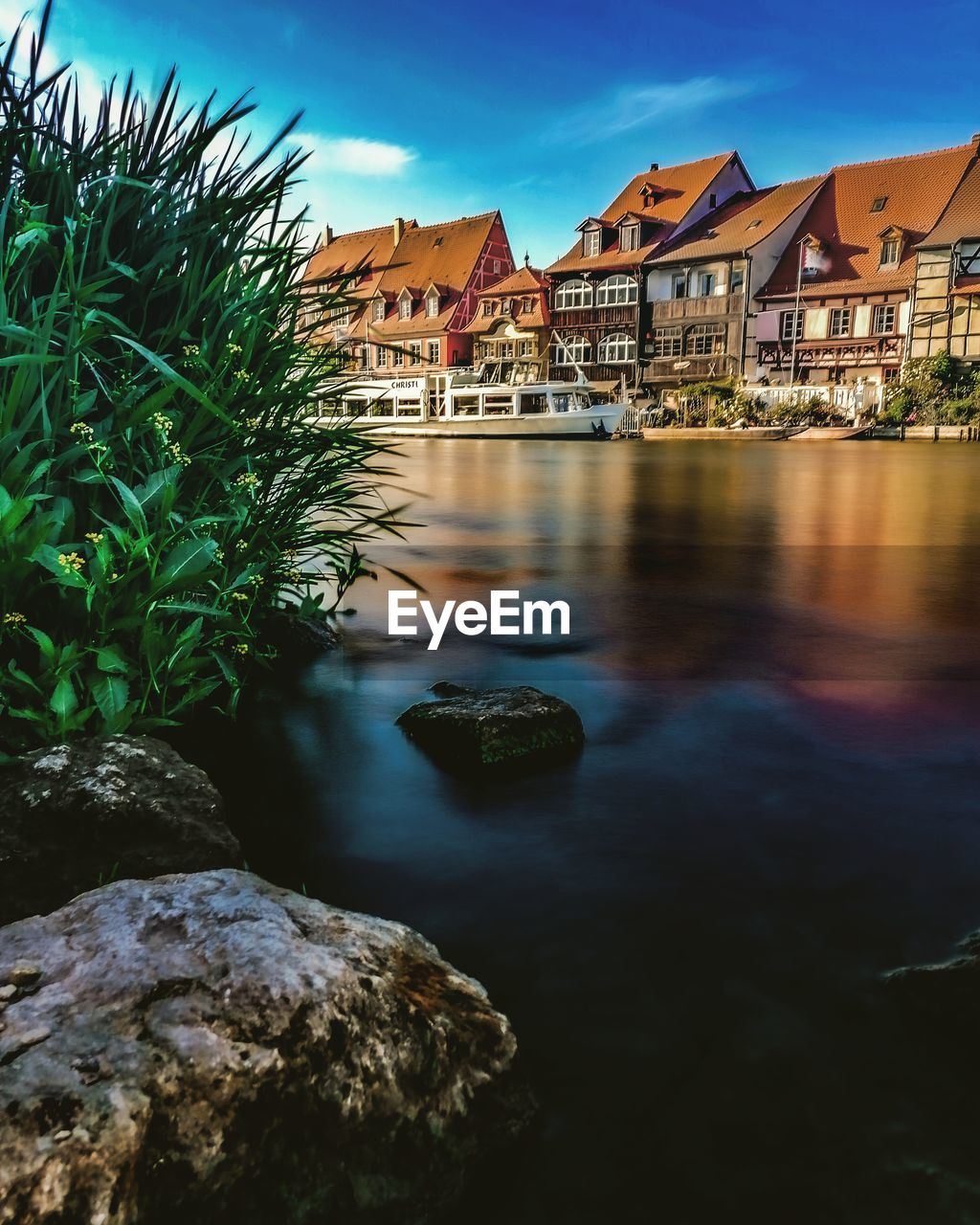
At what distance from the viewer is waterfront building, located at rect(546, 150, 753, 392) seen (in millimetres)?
60344

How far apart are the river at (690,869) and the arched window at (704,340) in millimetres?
51043

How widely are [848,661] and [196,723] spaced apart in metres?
4.19

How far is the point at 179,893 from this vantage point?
236cm

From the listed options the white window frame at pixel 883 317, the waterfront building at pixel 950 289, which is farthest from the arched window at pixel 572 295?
the waterfront building at pixel 950 289

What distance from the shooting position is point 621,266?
5981 cm

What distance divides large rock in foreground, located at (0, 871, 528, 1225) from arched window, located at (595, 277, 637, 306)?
6094 centimetres

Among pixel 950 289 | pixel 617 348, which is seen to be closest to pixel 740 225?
pixel 617 348

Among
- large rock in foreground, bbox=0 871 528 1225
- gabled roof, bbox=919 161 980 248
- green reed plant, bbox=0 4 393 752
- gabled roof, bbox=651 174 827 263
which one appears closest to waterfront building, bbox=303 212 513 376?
gabled roof, bbox=651 174 827 263

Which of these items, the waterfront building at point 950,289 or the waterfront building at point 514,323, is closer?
the waterfront building at point 950,289

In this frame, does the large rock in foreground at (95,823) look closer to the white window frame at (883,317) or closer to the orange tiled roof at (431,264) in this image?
the white window frame at (883,317)

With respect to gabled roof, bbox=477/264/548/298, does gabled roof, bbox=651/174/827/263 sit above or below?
above

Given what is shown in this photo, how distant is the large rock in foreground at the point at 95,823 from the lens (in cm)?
312

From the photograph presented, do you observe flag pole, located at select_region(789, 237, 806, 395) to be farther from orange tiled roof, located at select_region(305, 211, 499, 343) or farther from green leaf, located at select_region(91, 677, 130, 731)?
green leaf, located at select_region(91, 677, 130, 731)

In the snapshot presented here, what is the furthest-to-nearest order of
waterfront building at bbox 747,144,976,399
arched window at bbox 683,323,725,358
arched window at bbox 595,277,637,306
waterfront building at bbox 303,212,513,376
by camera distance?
1. waterfront building at bbox 303,212,513,376
2. arched window at bbox 595,277,637,306
3. arched window at bbox 683,323,725,358
4. waterfront building at bbox 747,144,976,399
